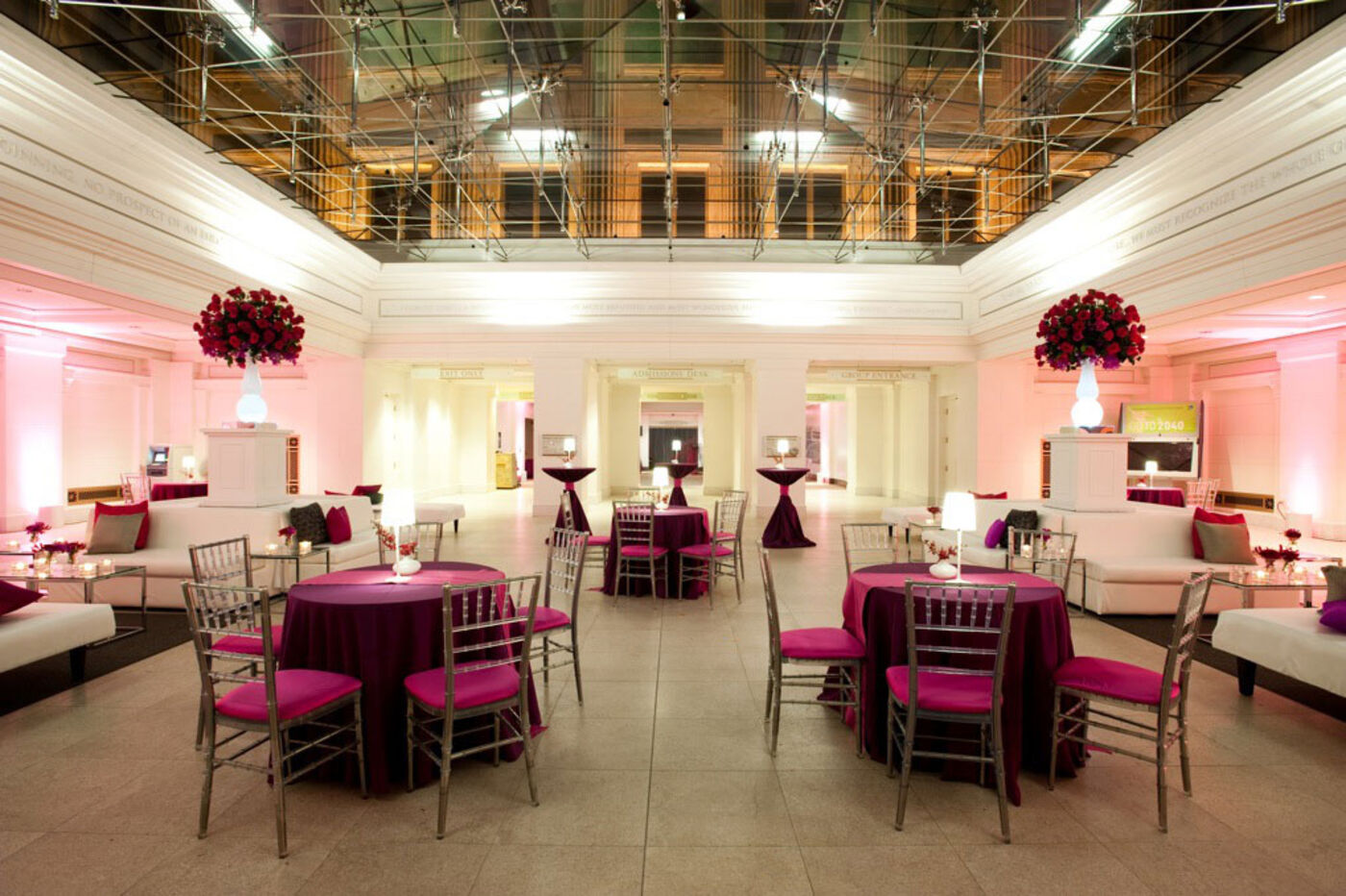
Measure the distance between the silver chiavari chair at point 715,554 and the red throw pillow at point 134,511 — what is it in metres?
4.97

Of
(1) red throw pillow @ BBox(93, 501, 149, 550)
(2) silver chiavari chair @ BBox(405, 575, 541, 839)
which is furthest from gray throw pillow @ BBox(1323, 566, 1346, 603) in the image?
(1) red throw pillow @ BBox(93, 501, 149, 550)

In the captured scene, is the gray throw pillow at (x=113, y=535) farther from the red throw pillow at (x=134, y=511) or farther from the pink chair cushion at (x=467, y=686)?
the pink chair cushion at (x=467, y=686)

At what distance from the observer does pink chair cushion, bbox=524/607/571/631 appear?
3.92 metres

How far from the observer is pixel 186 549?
659 cm

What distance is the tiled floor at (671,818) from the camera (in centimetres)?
241

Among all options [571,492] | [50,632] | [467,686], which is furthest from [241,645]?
[571,492]

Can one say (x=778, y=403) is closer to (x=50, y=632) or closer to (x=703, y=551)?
(x=703, y=551)

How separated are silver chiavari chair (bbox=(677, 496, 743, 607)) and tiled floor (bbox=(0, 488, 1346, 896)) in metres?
2.48

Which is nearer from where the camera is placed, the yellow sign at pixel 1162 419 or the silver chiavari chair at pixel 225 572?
the silver chiavari chair at pixel 225 572

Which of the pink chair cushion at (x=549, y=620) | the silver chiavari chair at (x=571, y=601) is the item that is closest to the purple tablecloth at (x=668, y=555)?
the silver chiavari chair at (x=571, y=601)

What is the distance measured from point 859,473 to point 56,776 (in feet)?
58.7

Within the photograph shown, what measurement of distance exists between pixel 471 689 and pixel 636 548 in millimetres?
3682

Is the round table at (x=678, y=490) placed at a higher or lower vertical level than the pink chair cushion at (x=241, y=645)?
higher

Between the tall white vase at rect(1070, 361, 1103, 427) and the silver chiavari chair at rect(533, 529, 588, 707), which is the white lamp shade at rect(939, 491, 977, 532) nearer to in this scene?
the silver chiavari chair at rect(533, 529, 588, 707)
